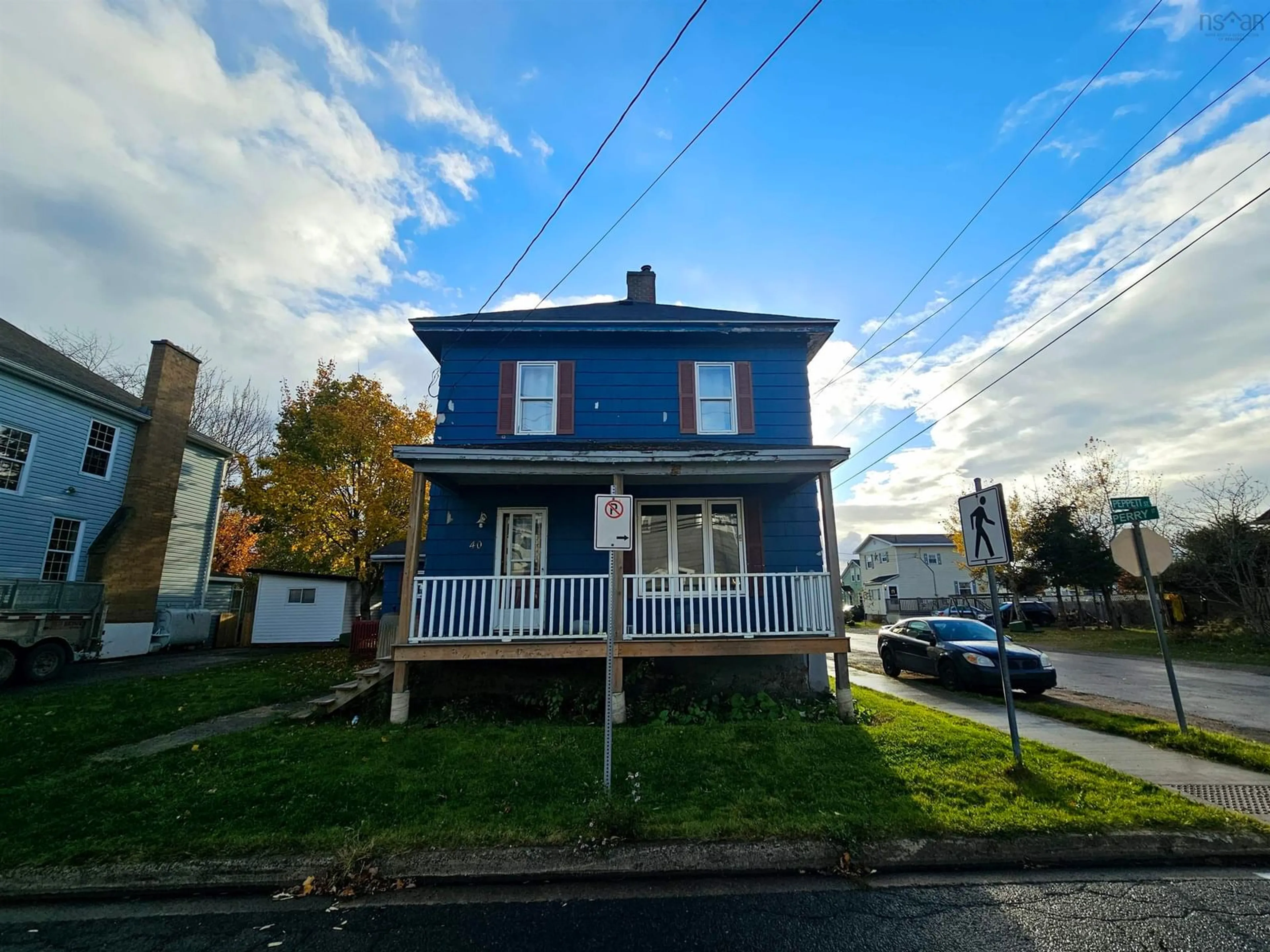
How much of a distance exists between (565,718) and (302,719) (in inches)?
142

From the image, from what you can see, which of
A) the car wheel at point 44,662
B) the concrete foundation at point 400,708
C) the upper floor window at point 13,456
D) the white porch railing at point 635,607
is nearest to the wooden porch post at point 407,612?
the concrete foundation at point 400,708

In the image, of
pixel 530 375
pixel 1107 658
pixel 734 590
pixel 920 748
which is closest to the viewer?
pixel 920 748

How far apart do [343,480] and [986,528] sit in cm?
2139

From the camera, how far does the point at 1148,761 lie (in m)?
6.24

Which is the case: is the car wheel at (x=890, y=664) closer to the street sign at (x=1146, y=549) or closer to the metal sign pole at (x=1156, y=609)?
the metal sign pole at (x=1156, y=609)

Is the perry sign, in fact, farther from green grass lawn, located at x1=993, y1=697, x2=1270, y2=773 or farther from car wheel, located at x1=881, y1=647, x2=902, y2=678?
car wheel, located at x1=881, y1=647, x2=902, y2=678

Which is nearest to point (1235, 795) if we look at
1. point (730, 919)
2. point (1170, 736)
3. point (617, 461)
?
point (1170, 736)

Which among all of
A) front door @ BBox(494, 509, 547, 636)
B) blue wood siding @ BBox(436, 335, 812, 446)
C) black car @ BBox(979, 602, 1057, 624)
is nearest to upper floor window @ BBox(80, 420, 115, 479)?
blue wood siding @ BBox(436, 335, 812, 446)

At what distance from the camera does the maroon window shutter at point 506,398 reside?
11242 mm

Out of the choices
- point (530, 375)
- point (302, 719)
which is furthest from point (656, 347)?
point (302, 719)

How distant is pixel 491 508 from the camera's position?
10625mm

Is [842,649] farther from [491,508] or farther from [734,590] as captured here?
[491,508]

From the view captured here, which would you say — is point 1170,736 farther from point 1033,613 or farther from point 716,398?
point 1033,613

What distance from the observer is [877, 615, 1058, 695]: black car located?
34.2 ft
